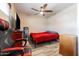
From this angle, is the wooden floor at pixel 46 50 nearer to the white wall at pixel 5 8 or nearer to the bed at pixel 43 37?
the bed at pixel 43 37

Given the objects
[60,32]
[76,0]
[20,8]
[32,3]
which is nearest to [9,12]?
[20,8]

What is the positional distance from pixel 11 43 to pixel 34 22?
415 millimetres

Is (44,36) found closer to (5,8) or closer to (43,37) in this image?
(43,37)

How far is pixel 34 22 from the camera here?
1502 mm

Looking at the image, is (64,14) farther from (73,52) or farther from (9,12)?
(9,12)

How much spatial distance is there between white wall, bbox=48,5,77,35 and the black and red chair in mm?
427

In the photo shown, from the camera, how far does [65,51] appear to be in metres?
1.50

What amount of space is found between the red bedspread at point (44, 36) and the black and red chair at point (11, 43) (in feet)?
0.46

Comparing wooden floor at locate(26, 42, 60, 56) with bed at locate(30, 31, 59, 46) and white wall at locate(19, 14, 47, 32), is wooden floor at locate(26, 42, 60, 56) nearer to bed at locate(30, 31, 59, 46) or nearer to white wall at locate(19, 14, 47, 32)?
bed at locate(30, 31, 59, 46)

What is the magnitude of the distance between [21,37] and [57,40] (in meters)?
0.49

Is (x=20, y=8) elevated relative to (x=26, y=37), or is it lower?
elevated

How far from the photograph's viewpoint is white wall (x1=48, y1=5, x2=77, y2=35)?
146 centimetres

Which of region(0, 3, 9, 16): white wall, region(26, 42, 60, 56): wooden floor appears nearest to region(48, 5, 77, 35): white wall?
region(26, 42, 60, 56): wooden floor

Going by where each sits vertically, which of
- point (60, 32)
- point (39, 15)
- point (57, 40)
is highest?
point (39, 15)
